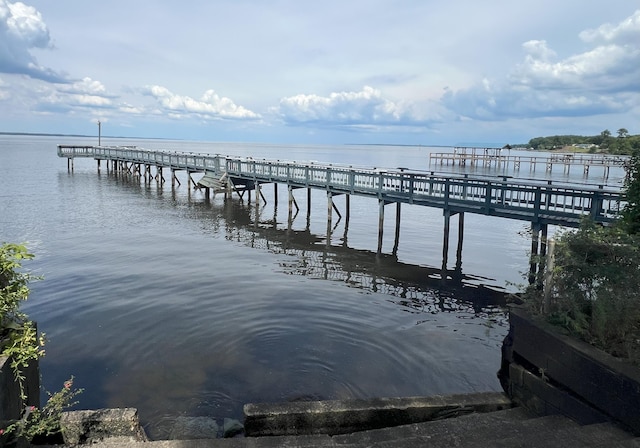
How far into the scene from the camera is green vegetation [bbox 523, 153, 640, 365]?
Answer: 5.95 metres

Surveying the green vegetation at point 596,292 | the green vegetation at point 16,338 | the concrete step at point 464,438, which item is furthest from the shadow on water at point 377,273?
the green vegetation at point 16,338

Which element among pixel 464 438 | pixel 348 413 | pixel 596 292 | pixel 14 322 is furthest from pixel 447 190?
pixel 14 322

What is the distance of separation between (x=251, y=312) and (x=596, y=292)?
29.2ft

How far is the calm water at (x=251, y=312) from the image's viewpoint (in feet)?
30.9

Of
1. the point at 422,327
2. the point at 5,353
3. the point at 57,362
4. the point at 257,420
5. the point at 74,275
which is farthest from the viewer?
the point at 74,275

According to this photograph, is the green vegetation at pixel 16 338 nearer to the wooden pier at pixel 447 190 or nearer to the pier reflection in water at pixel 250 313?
the pier reflection in water at pixel 250 313

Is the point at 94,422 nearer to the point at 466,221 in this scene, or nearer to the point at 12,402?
the point at 12,402

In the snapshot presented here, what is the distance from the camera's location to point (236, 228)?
27188 millimetres

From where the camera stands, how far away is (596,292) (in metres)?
6.54

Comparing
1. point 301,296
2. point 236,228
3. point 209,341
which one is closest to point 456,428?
point 209,341

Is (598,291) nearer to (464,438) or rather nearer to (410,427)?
(464,438)

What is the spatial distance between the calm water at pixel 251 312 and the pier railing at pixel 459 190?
6.25 ft

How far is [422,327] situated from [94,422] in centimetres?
885

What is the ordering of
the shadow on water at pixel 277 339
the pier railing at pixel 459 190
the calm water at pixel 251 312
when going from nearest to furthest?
the shadow on water at pixel 277 339 < the calm water at pixel 251 312 < the pier railing at pixel 459 190
